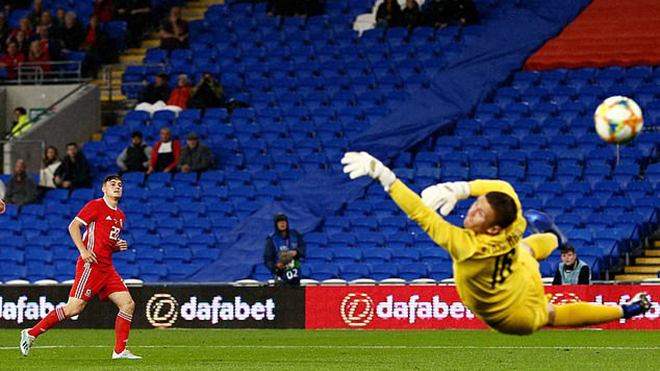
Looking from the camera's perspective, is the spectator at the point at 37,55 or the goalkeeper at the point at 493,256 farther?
the spectator at the point at 37,55

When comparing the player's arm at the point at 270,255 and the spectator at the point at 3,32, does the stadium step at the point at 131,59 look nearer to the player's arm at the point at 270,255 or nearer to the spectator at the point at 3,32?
the spectator at the point at 3,32

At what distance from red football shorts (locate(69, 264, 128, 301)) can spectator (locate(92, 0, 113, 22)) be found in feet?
56.6

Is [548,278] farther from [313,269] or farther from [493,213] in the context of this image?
[493,213]

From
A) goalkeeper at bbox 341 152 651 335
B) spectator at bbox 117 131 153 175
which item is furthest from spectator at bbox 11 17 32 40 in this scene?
goalkeeper at bbox 341 152 651 335

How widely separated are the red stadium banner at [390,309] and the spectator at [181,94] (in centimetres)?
949

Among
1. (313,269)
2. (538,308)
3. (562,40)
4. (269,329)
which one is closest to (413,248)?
(313,269)

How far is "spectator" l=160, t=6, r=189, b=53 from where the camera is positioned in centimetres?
2884

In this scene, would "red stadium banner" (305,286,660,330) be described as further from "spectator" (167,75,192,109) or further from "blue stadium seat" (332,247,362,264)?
"spectator" (167,75,192,109)

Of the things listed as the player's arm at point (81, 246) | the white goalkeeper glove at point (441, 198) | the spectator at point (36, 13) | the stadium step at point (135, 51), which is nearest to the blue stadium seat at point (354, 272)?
the player's arm at point (81, 246)

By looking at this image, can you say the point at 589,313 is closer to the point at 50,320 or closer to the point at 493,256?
the point at 493,256

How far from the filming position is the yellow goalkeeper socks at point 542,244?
31.0 ft

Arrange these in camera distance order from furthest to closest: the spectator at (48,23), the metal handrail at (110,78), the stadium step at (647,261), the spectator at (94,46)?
the spectator at (94,46)
the spectator at (48,23)
the metal handrail at (110,78)
the stadium step at (647,261)

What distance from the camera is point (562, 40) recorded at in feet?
86.1

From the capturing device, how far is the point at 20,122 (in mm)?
27078
